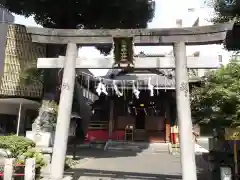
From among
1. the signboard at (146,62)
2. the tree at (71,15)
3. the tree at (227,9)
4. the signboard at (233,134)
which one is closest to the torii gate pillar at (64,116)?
the signboard at (146,62)

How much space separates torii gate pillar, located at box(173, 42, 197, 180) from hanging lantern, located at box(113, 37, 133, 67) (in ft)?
4.94

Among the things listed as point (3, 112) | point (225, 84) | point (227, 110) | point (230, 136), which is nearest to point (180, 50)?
point (225, 84)

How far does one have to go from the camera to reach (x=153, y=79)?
2447cm

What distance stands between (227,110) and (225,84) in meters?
0.84

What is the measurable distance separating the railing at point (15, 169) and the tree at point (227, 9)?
33.7ft

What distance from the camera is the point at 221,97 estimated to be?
9.12 m

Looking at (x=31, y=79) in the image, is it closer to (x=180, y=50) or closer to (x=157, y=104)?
(x=180, y=50)

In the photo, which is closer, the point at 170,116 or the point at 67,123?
the point at 67,123

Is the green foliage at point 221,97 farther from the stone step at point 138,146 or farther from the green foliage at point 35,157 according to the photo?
the stone step at point 138,146

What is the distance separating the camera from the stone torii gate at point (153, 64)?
895 centimetres

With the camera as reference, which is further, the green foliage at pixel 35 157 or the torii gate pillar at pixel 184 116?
the green foliage at pixel 35 157

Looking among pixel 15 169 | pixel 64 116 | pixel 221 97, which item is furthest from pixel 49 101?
pixel 221 97

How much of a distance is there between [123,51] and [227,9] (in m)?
6.23

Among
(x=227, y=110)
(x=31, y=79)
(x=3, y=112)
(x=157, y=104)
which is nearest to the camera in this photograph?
(x=227, y=110)
